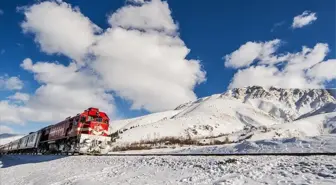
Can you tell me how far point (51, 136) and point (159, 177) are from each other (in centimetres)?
2872

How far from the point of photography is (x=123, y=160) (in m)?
18.6

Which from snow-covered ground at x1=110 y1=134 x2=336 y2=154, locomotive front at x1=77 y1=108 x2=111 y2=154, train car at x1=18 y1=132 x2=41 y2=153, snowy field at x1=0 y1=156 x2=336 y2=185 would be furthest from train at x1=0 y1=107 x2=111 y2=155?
snowy field at x1=0 y1=156 x2=336 y2=185

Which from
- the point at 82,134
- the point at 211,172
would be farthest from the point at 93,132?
the point at 211,172

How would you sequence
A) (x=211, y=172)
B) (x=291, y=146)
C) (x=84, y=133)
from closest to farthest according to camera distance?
1. (x=211, y=172)
2. (x=291, y=146)
3. (x=84, y=133)

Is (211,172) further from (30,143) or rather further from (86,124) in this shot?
(30,143)

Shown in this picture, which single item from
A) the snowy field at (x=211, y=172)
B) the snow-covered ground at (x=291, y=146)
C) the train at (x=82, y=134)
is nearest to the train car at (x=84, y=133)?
the train at (x=82, y=134)

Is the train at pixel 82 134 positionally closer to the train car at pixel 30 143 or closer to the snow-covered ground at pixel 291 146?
the train car at pixel 30 143

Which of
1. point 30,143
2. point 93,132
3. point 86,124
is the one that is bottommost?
point 93,132

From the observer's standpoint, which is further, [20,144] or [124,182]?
[20,144]

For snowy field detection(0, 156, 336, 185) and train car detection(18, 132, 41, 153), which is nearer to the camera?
snowy field detection(0, 156, 336, 185)

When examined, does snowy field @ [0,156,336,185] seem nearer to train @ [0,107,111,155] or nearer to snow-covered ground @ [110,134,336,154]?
snow-covered ground @ [110,134,336,154]

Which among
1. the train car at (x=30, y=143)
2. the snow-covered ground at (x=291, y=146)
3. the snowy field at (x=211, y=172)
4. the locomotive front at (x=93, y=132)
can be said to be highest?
the train car at (x=30, y=143)

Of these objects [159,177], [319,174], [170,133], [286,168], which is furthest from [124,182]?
[170,133]

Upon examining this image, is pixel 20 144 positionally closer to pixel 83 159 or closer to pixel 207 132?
pixel 83 159
